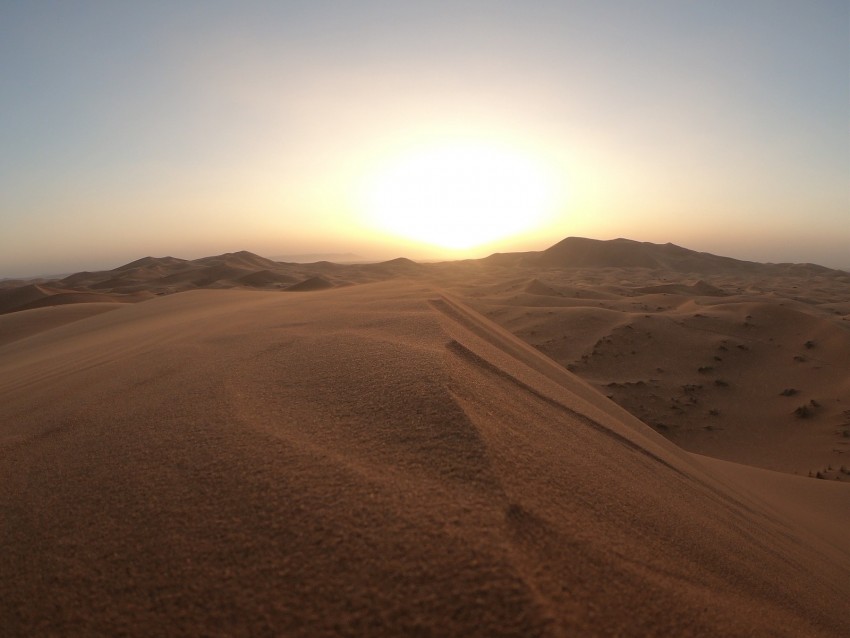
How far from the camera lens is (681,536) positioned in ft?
4.60

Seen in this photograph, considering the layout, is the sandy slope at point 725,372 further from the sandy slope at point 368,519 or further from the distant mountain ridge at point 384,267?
the distant mountain ridge at point 384,267

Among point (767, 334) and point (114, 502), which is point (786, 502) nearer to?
point (114, 502)

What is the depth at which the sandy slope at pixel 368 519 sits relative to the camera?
0.86 m

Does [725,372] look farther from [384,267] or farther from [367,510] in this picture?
[384,267]

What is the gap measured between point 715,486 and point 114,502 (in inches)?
118

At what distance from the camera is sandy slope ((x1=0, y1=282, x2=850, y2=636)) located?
33.8 inches

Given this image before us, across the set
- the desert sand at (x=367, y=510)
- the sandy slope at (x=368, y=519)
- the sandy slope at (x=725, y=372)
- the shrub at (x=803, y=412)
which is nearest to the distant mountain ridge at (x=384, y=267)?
the sandy slope at (x=725, y=372)

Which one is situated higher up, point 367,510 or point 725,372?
point 367,510

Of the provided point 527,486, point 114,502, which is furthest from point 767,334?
point 114,502

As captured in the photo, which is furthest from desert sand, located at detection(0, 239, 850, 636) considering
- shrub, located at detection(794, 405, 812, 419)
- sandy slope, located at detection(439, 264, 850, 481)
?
shrub, located at detection(794, 405, 812, 419)

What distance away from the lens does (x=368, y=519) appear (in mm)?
1028

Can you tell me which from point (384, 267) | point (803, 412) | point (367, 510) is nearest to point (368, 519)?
point (367, 510)

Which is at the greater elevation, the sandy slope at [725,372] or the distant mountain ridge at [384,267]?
the distant mountain ridge at [384,267]

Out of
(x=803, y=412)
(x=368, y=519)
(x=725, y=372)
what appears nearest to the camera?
(x=368, y=519)
